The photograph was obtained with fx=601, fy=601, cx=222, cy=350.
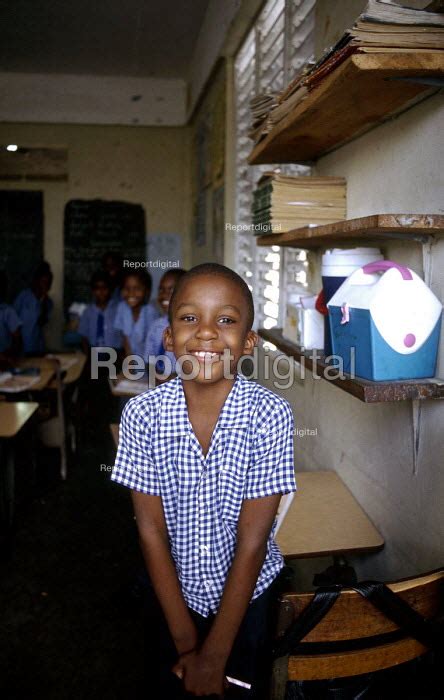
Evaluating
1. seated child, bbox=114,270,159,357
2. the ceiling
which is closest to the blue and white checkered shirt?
seated child, bbox=114,270,159,357

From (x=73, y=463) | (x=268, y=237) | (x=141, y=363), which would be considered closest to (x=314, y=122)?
(x=268, y=237)

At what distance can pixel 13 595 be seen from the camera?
277 cm

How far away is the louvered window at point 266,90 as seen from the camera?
8.91 ft

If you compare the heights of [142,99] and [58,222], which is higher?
[142,99]

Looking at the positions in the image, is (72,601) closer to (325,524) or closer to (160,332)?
(325,524)

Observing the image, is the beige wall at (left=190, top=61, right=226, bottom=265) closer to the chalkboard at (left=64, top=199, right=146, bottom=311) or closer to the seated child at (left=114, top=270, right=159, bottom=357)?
the seated child at (left=114, top=270, right=159, bottom=357)

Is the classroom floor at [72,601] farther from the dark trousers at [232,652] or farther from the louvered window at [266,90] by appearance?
the louvered window at [266,90]

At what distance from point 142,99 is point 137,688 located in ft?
20.8

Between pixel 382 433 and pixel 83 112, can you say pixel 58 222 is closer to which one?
pixel 83 112

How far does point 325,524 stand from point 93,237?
5791mm

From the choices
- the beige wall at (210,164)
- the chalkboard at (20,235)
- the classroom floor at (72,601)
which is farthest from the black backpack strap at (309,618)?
the chalkboard at (20,235)

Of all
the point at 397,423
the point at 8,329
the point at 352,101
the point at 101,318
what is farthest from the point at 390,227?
the point at 101,318

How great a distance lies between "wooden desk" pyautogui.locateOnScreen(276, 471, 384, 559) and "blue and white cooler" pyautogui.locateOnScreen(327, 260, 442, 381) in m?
0.56

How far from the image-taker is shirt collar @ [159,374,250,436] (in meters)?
1.29
